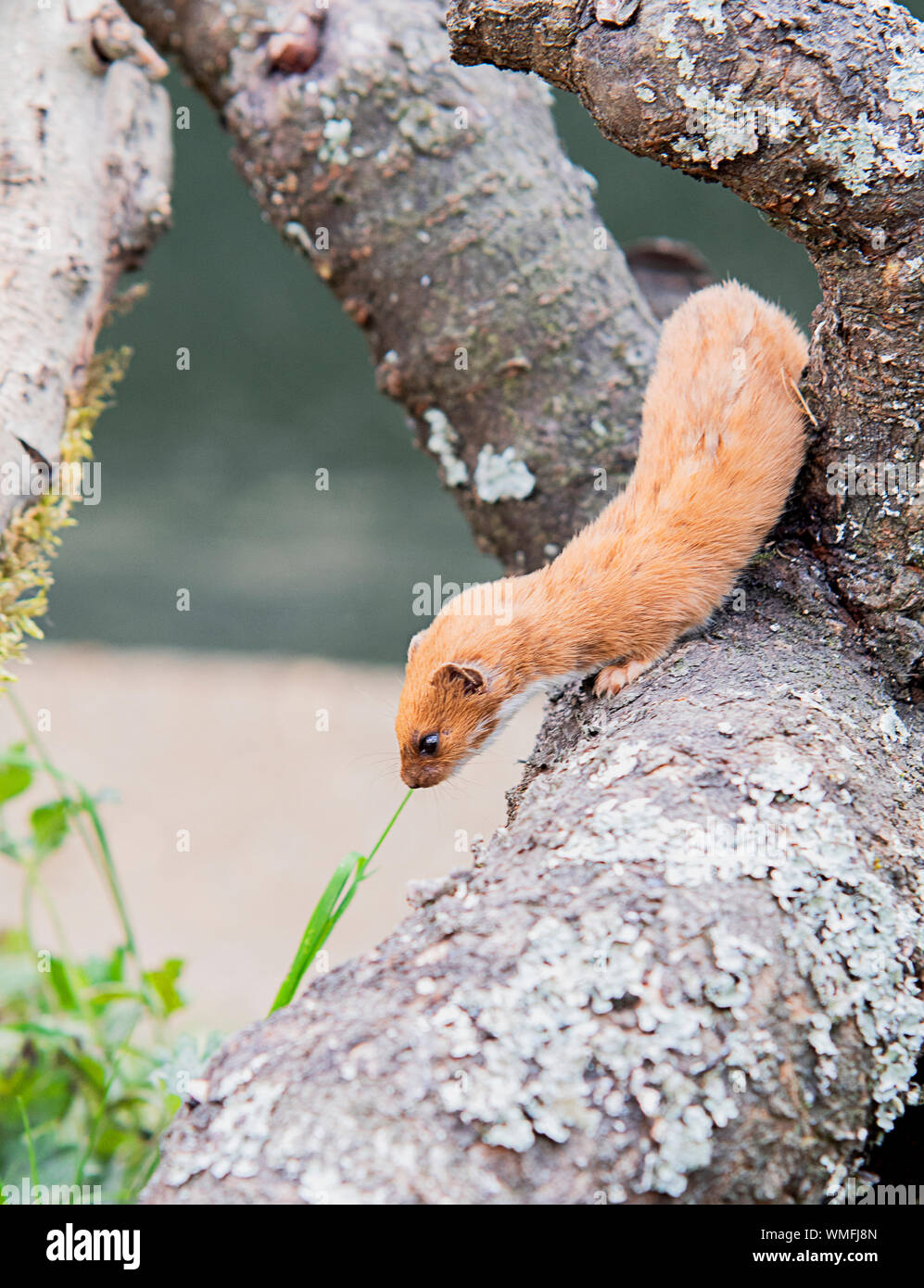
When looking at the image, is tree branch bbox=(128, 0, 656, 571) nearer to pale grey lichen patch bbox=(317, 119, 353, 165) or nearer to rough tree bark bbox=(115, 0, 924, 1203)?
pale grey lichen patch bbox=(317, 119, 353, 165)

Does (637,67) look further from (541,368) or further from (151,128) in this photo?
(151,128)

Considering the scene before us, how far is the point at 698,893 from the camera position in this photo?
1.07 metres

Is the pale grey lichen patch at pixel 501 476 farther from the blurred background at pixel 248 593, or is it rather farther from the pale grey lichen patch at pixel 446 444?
the blurred background at pixel 248 593

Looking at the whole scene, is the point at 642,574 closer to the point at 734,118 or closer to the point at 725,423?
the point at 725,423

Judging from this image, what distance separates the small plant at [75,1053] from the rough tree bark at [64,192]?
59 cm

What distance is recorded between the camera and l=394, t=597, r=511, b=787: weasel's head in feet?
5.68

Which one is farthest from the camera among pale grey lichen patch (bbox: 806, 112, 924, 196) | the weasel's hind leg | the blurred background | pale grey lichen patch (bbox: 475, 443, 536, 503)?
the blurred background

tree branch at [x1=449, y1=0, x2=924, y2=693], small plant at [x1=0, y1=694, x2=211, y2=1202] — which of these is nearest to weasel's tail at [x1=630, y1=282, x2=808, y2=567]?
tree branch at [x1=449, y1=0, x2=924, y2=693]

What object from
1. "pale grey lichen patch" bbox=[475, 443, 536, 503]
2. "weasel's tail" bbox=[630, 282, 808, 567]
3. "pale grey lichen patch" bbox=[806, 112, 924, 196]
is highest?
"pale grey lichen patch" bbox=[806, 112, 924, 196]

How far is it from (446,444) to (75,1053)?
1.54 m

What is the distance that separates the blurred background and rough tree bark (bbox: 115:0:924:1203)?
124 inches

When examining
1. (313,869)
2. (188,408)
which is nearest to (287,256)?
(188,408)

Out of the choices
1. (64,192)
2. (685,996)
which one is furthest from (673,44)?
(64,192)

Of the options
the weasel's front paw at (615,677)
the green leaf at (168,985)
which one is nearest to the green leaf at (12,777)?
the green leaf at (168,985)
